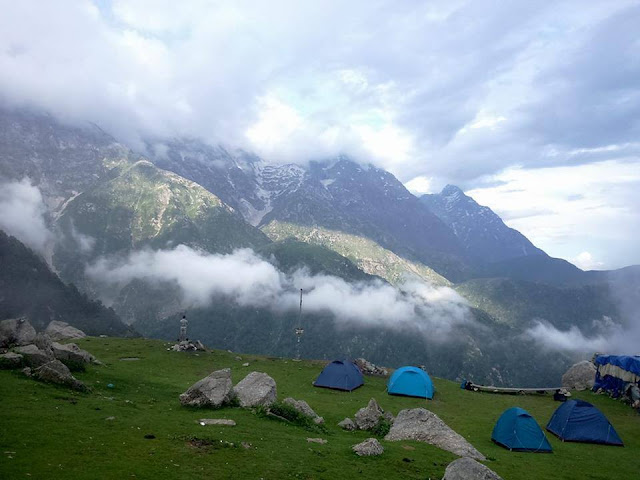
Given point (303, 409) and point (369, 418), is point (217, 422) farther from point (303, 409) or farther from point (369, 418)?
point (369, 418)

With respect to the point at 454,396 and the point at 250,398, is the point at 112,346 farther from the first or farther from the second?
the point at 454,396

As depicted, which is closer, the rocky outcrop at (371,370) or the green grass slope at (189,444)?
the green grass slope at (189,444)

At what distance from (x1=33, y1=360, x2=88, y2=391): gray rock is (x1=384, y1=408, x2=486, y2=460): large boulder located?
73.2ft

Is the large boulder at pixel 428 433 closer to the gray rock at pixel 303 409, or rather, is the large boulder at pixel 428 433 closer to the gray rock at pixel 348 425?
the gray rock at pixel 348 425

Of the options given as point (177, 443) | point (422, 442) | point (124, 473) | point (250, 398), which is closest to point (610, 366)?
point (422, 442)

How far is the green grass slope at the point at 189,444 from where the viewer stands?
18391 millimetres

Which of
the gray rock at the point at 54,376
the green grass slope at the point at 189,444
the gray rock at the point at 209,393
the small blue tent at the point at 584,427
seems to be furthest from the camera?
the small blue tent at the point at 584,427

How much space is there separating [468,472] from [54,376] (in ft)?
89.3

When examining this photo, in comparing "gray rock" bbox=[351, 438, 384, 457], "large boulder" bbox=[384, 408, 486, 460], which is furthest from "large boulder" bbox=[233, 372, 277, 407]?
"large boulder" bbox=[384, 408, 486, 460]

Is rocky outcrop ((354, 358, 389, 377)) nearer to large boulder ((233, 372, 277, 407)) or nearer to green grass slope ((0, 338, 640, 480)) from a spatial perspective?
green grass slope ((0, 338, 640, 480))

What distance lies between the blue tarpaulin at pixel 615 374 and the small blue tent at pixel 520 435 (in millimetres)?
24259

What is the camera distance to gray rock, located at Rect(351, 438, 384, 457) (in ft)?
79.8

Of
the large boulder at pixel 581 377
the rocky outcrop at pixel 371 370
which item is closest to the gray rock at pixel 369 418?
the rocky outcrop at pixel 371 370

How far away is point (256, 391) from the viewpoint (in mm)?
34062
